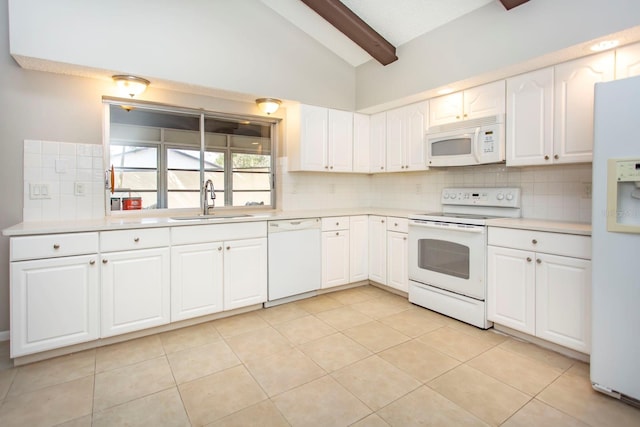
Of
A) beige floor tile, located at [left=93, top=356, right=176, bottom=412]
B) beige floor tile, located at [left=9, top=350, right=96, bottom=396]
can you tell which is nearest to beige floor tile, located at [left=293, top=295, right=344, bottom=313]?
beige floor tile, located at [left=93, top=356, right=176, bottom=412]

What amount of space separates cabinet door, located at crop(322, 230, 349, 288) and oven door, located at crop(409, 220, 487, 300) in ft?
2.44

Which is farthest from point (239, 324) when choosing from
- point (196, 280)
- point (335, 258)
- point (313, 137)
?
point (313, 137)

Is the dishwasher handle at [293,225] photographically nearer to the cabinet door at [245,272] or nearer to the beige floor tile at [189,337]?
the cabinet door at [245,272]

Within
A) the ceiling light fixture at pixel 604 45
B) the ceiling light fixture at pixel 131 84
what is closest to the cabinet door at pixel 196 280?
the ceiling light fixture at pixel 131 84

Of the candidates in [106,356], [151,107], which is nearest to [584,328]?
[106,356]

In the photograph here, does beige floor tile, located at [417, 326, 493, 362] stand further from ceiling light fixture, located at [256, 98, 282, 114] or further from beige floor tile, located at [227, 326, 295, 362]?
ceiling light fixture, located at [256, 98, 282, 114]

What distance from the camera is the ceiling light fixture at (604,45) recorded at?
7.18 feet

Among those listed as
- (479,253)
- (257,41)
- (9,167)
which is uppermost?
(257,41)

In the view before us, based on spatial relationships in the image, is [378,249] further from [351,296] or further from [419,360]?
[419,360]

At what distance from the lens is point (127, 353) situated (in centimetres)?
238

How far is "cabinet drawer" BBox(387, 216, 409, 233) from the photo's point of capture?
3447 mm

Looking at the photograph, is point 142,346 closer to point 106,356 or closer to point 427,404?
point 106,356

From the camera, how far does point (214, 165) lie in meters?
3.66

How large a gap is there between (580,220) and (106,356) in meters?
3.65
